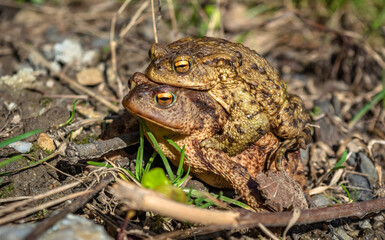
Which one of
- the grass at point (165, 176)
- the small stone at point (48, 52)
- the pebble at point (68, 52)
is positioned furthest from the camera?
the small stone at point (48, 52)

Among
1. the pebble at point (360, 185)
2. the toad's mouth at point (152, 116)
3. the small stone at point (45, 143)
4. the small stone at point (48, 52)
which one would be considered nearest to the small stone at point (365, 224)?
the pebble at point (360, 185)

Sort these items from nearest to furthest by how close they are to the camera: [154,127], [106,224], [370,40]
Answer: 1. [106,224]
2. [154,127]
3. [370,40]

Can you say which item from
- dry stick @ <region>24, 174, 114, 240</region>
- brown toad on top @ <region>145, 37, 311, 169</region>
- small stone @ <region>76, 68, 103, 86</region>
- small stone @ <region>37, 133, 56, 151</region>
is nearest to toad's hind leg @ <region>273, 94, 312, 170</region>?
brown toad on top @ <region>145, 37, 311, 169</region>

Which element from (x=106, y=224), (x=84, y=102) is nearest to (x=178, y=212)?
(x=106, y=224)

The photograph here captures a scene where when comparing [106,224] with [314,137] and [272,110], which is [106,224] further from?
[314,137]

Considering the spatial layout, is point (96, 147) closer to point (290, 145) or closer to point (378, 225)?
→ point (290, 145)

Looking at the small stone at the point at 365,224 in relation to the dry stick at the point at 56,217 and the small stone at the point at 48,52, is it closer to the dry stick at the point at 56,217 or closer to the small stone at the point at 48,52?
the dry stick at the point at 56,217

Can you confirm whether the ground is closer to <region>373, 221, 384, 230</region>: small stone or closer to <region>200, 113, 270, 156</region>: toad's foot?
<region>373, 221, 384, 230</region>: small stone

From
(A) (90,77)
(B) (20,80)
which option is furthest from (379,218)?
(B) (20,80)
